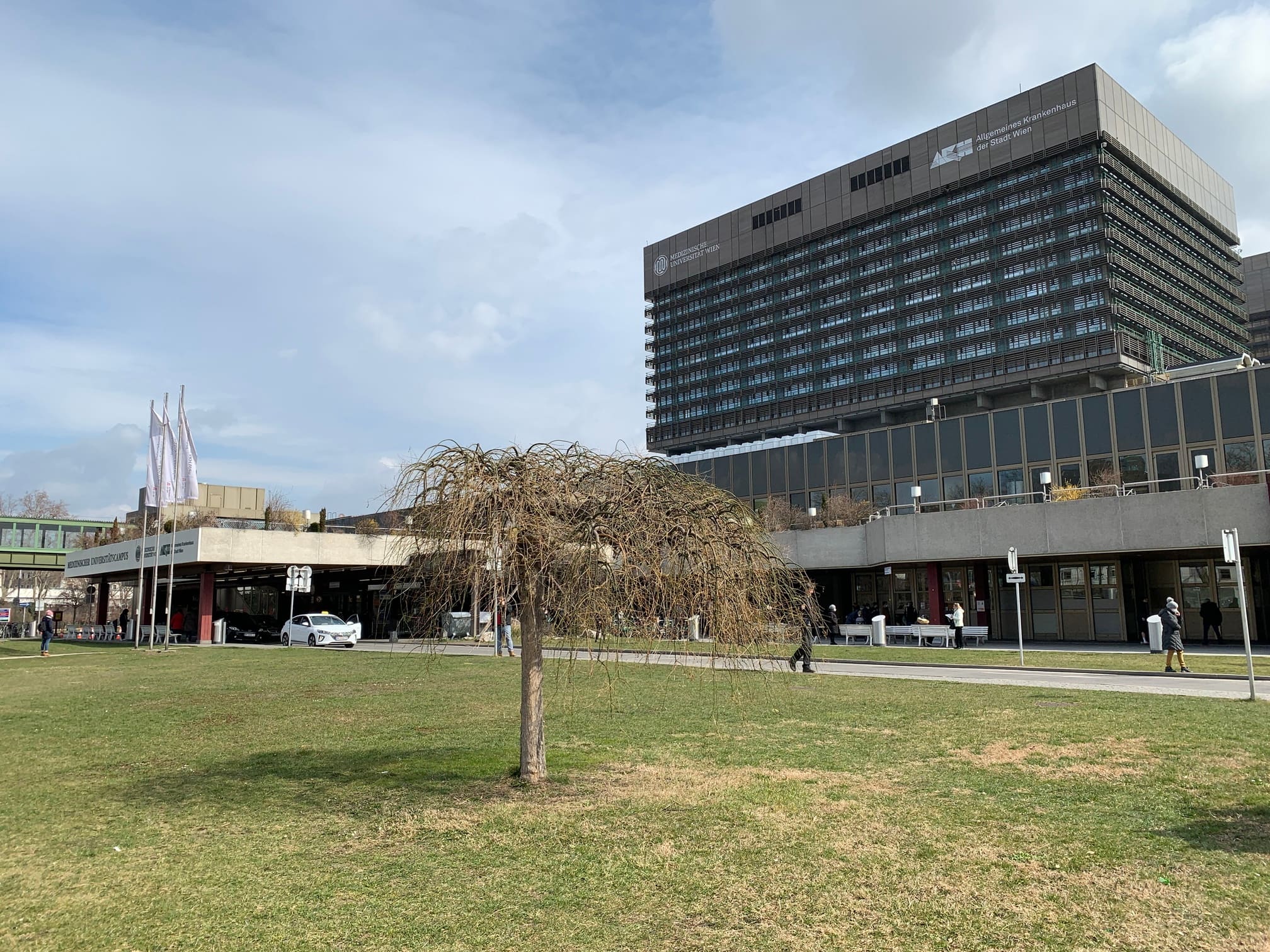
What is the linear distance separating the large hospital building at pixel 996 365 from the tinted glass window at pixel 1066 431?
9cm

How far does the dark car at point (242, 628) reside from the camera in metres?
47.0

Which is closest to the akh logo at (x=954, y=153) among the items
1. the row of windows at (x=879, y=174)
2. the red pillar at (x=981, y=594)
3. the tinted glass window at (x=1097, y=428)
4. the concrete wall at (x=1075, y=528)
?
the row of windows at (x=879, y=174)

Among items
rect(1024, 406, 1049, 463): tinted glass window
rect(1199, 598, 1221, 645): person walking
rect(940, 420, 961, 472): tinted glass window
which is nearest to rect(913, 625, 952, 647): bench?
rect(1199, 598, 1221, 645): person walking

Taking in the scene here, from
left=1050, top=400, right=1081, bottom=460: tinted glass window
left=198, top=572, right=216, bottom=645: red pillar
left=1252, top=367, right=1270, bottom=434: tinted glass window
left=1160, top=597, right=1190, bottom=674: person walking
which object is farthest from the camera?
left=1050, top=400, right=1081, bottom=460: tinted glass window

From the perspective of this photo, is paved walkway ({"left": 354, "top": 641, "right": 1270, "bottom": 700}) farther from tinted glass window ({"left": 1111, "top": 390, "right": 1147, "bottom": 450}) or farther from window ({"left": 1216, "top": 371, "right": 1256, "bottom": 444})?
window ({"left": 1216, "top": 371, "right": 1256, "bottom": 444})

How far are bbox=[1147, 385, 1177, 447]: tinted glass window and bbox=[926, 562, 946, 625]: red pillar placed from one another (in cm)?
1394

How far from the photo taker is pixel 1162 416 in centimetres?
4416

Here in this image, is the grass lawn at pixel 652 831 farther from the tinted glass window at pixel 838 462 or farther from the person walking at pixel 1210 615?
the tinted glass window at pixel 838 462

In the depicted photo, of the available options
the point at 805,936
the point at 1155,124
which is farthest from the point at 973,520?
the point at 1155,124

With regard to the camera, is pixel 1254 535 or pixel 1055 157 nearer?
pixel 1254 535

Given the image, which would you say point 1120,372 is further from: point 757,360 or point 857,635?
point 857,635

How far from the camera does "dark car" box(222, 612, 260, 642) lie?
4700 cm

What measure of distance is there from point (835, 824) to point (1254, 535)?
2925 centimetres

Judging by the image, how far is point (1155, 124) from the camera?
3644 inches
